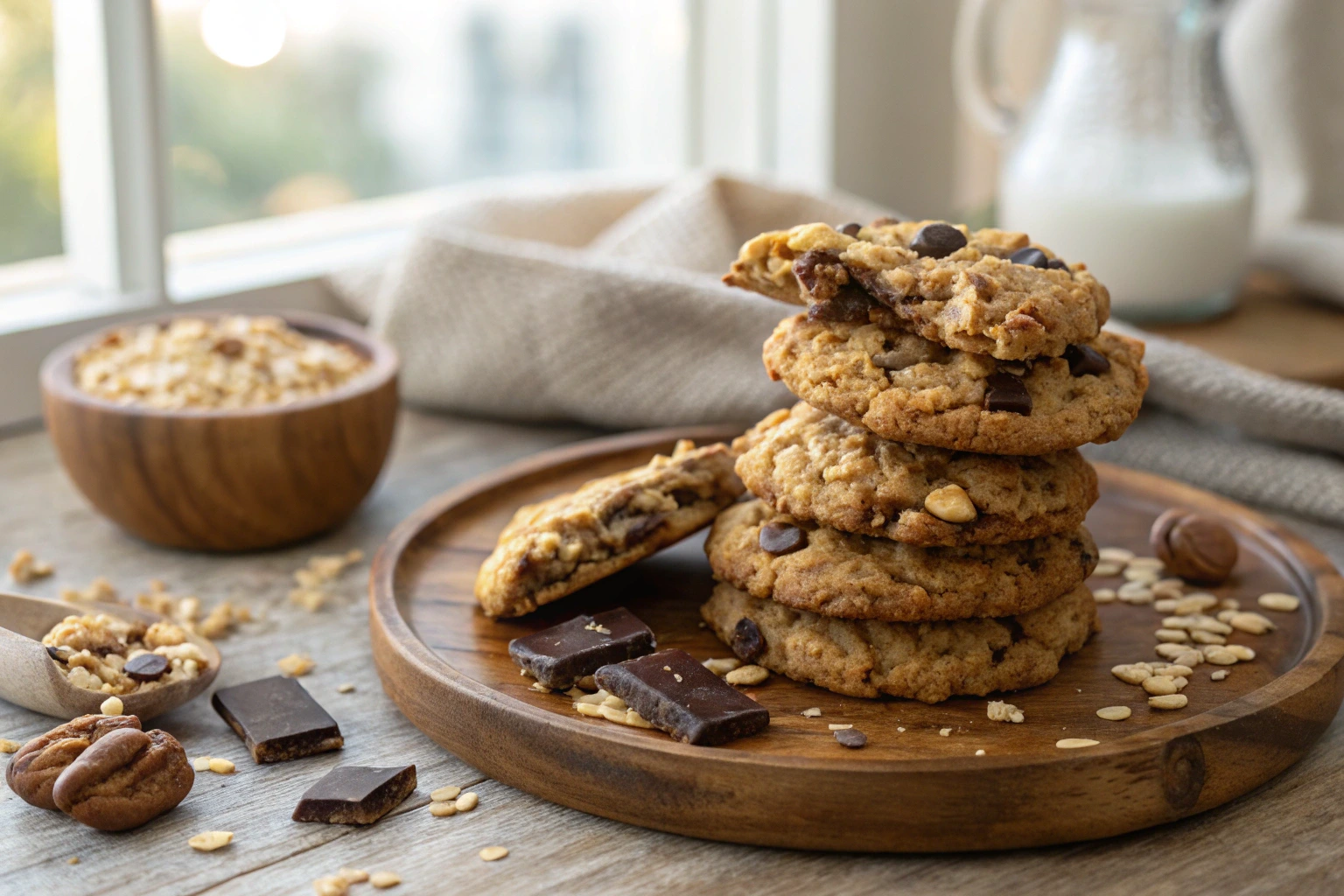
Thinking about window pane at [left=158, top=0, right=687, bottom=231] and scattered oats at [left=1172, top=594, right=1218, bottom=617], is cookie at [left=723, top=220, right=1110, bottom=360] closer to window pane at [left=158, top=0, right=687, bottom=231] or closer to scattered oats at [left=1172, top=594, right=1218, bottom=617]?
scattered oats at [left=1172, top=594, right=1218, bottom=617]

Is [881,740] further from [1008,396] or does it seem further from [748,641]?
[1008,396]

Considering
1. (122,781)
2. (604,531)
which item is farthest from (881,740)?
(122,781)

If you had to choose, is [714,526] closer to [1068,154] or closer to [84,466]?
[84,466]

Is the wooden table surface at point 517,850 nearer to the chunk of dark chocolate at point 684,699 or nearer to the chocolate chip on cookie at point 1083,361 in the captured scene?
the chunk of dark chocolate at point 684,699

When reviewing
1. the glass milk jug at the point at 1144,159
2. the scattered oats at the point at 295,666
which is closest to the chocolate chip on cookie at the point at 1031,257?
the scattered oats at the point at 295,666

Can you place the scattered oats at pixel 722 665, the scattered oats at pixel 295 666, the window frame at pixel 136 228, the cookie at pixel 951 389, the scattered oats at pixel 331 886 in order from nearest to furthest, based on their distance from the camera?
the scattered oats at pixel 331 886 → the cookie at pixel 951 389 → the scattered oats at pixel 722 665 → the scattered oats at pixel 295 666 → the window frame at pixel 136 228

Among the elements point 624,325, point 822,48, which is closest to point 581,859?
point 624,325
